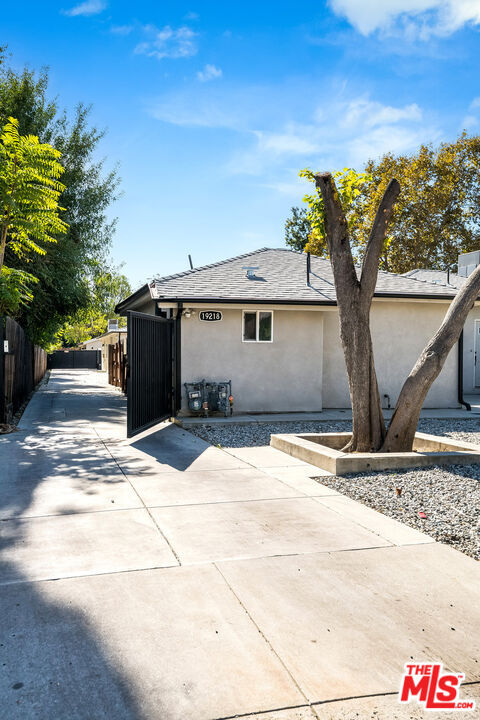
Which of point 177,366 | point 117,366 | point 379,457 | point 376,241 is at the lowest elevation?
point 379,457

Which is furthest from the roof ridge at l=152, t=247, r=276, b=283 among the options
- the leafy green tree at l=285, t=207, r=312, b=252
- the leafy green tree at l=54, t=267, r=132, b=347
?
the leafy green tree at l=54, t=267, r=132, b=347

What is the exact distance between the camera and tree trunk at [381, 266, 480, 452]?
788 cm

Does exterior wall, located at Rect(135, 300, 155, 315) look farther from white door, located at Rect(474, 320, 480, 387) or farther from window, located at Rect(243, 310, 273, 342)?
white door, located at Rect(474, 320, 480, 387)

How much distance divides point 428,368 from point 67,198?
44.6 feet

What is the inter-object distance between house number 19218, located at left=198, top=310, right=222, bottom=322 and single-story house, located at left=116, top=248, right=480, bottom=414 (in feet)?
0.08

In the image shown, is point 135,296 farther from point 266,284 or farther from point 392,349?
point 392,349

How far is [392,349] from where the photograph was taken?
14.3m

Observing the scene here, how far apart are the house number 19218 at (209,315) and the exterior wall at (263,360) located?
118 mm

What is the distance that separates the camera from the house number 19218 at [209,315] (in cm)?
1274

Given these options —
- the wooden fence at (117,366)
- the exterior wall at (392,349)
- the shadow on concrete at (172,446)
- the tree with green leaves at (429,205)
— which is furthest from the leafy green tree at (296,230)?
the shadow on concrete at (172,446)

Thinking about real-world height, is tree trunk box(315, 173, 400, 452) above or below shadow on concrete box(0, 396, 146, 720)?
above

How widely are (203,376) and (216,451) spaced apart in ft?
13.9

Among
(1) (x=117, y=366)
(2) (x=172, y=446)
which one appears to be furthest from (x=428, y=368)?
(1) (x=117, y=366)

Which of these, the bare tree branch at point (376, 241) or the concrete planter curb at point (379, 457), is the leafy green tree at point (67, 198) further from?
the concrete planter curb at point (379, 457)
